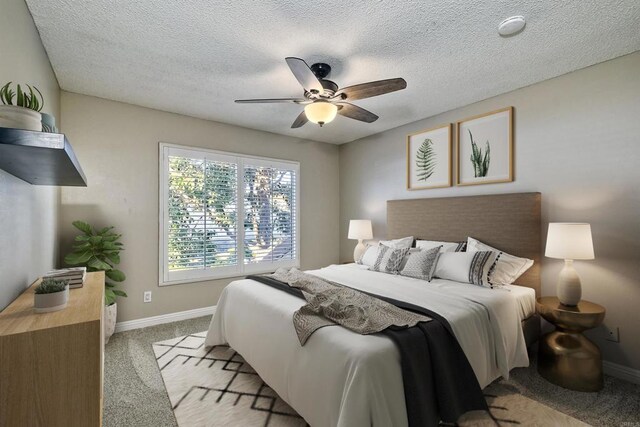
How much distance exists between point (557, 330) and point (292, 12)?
326 centimetres

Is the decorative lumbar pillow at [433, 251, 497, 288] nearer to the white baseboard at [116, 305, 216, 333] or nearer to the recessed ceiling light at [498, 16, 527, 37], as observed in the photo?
the recessed ceiling light at [498, 16, 527, 37]

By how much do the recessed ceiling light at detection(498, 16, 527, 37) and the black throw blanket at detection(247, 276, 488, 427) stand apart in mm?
2063

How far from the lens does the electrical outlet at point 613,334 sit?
8.04 ft

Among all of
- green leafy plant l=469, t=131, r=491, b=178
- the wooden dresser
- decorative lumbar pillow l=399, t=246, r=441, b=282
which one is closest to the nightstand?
decorative lumbar pillow l=399, t=246, r=441, b=282

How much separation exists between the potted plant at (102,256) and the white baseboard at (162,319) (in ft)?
0.91

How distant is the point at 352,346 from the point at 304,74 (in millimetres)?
1824

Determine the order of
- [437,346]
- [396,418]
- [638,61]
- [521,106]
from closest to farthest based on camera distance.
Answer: [396,418] → [437,346] → [638,61] → [521,106]

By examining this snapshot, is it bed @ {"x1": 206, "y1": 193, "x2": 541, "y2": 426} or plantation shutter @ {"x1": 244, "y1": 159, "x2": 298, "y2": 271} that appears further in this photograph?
plantation shutter @ {"x1": 244, "y1": 159, "x2": 298, "y2": 271}

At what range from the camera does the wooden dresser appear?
41.6 inches

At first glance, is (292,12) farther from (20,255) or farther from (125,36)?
(20,255)

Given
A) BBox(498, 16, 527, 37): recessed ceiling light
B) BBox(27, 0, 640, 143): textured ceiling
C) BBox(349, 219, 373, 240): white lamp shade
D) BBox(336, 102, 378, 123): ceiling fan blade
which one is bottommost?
BBox(349, 219, 373, 240): white lamp shade

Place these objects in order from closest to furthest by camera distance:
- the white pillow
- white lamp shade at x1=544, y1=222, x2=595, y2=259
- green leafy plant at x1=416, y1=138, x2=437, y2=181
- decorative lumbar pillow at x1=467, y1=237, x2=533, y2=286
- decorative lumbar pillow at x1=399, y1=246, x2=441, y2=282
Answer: white lamp shade at x1=544, y1=222, x2=595, y2=259
decorative lumbar pillow at x1=467, y1=237, x2=533, y2=286
decorative lumbar pillow at x1=399, y1=246, x2=441, y2=282
the white pillow
green leafy plant at x1=416, y1=138, x2=437, y2=181

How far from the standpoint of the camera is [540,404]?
6.77 ft

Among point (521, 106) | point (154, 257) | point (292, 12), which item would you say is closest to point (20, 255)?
point (154, 257)
